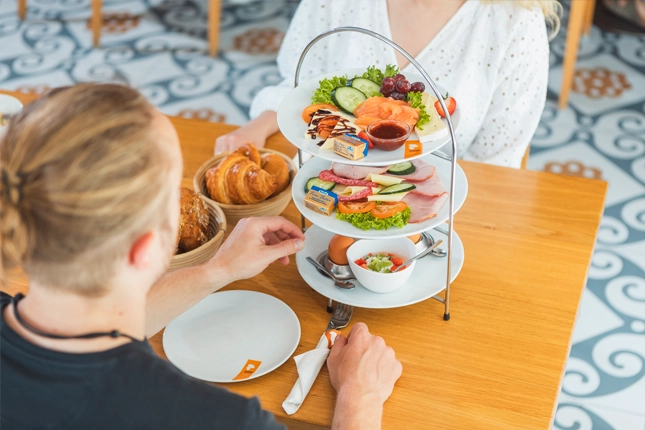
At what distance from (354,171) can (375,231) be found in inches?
6.2

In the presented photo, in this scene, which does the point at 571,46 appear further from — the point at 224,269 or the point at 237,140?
the point at 224,269

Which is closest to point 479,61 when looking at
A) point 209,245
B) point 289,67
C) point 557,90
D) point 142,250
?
point 289,67

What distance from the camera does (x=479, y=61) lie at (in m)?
1.92

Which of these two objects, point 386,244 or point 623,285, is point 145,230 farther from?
point 623,285

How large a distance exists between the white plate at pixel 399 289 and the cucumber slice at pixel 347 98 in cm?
29

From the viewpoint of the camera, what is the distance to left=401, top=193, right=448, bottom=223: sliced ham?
3.95 ft

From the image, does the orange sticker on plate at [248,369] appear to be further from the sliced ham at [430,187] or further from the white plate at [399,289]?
the sliced ham at [430,187]

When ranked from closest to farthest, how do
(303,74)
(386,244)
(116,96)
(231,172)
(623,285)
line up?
(116,96) < (386,244) < (231,172) < (303,74) < (623,285)

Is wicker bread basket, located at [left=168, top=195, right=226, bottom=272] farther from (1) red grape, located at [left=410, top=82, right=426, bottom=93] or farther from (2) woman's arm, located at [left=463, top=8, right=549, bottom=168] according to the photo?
(2) woman's arm, located at [left=463, top=8, right=549, bottom=168]

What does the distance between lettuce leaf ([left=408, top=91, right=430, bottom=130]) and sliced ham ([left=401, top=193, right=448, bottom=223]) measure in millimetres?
133

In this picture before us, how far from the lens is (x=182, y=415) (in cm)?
85

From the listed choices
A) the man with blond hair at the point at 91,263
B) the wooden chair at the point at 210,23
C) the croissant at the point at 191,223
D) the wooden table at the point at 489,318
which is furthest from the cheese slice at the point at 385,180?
the wooden chair at the point at 210,23

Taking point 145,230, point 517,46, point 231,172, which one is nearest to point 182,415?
point 145,230

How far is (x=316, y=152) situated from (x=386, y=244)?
10.7 inches
